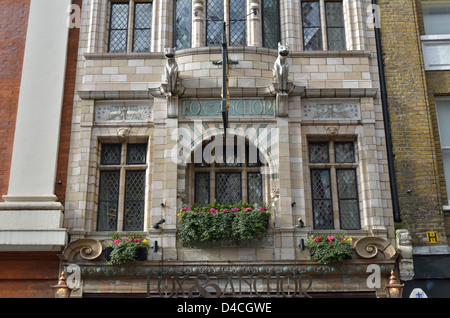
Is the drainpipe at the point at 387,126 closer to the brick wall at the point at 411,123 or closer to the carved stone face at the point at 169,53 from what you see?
the brick wall at the point at 411,123

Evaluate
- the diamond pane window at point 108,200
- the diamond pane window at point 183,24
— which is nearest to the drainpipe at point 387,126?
the diamond pane window at point 183,24

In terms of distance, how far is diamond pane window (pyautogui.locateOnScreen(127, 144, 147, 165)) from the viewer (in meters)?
14.4

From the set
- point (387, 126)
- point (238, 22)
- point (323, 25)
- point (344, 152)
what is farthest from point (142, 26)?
point (387, 126)

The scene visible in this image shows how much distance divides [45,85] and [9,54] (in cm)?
150

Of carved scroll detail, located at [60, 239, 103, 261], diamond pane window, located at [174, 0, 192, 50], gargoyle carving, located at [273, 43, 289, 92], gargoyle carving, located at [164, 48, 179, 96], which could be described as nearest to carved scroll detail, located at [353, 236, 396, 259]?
gargoyle carving, located at [273, 43, 289, 92]

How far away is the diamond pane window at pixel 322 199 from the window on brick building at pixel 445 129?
9.88ft

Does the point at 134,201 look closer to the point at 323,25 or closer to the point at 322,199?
the point at 322,199

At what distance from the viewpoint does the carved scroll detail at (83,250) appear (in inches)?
519

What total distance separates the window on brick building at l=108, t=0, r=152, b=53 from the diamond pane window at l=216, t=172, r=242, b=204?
4.02 metres

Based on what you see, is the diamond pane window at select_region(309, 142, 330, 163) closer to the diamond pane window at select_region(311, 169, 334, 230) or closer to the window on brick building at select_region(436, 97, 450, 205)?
the diamond pane window at select_region(311, 169, 334, 230)

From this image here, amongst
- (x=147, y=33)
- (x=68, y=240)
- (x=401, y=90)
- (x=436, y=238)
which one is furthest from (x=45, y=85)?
(x=436, y=238)

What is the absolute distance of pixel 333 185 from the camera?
14.1 meters
